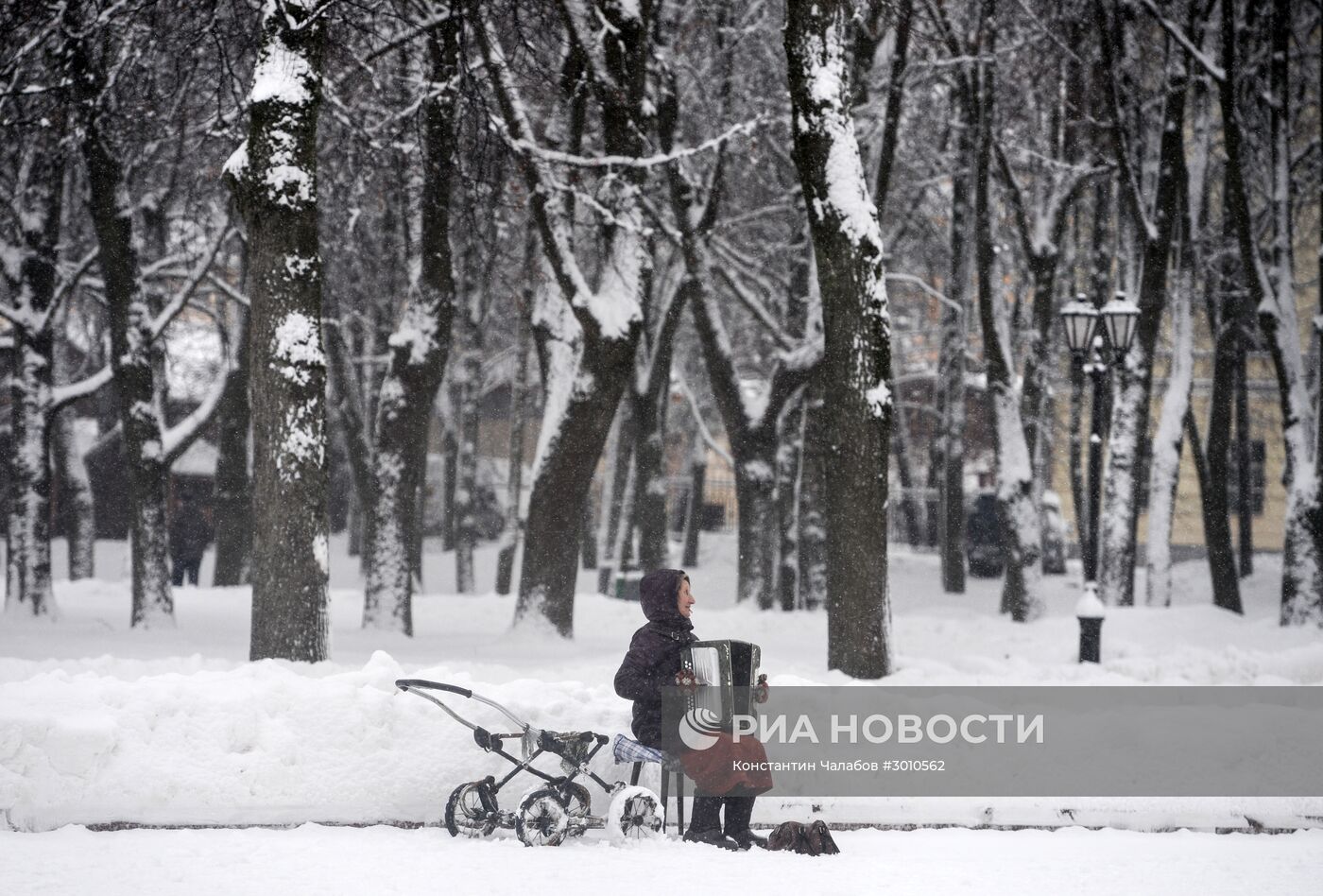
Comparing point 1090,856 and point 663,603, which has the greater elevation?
point 663,603

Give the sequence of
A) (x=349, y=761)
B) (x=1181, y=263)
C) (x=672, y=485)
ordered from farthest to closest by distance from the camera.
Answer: (x=672, y=485) → (x=1181, y=263) → (x=349, y=761)

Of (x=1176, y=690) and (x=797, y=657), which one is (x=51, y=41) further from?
(x=1176, y=690)

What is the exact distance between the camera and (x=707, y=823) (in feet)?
22.0

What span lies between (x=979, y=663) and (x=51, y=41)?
37.1 ft

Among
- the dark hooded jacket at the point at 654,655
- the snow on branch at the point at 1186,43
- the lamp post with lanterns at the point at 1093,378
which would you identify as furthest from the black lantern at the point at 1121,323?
the dark hooded jacket at the point at 654,655

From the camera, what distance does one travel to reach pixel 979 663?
1244 centimetres

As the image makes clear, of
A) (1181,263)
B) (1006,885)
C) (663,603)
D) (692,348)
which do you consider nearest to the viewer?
(1006,885)

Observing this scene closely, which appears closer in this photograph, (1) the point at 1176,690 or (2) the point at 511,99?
Answer: (1) the point at 1176,690

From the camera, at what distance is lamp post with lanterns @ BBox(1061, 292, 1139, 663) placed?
12250mm

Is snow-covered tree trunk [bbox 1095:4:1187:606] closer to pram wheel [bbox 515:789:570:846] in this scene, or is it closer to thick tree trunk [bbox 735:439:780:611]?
thick tree trunk [bbox 735:439:780:611]

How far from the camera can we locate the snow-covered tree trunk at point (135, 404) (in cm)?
1345

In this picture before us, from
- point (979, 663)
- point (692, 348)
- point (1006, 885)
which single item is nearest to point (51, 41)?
point (979, 663)

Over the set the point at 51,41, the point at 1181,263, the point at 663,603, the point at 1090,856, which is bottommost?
the point at 1090,856
